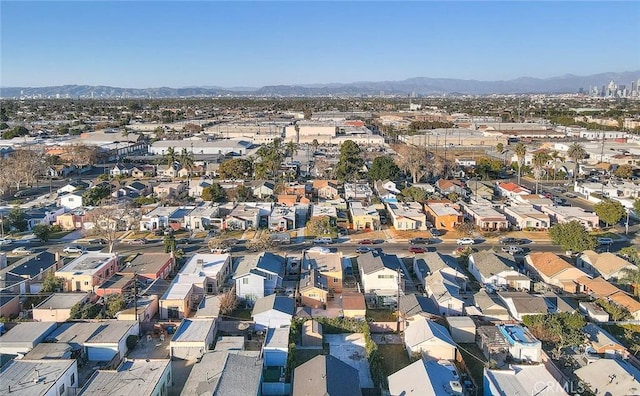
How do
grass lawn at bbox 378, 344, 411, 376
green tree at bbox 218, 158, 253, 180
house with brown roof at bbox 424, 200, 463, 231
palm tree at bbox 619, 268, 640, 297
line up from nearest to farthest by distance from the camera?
grass lawn at bbox 378, 344, 411, 376 → palm tree at bbox 619, 268, 640, 297 → house with brown roof at bbox 424, 200, 463, 231 → green tree at bbox 218, 158, 253, 180

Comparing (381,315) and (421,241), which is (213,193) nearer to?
(421,241)

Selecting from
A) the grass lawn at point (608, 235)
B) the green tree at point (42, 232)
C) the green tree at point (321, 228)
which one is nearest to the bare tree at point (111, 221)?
the green tree at point (42, 232)

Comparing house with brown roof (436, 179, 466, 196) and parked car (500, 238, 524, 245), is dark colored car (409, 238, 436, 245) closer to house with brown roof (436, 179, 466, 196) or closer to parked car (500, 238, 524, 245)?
parked car (500, 238, 524, 245)

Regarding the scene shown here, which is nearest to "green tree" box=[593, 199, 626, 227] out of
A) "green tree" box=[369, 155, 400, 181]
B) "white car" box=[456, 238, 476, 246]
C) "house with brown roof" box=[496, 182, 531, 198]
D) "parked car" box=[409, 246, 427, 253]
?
"house with brown roof" box=[496, 182, 531, 198]

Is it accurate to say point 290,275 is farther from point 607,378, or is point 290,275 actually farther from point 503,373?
point 607,378

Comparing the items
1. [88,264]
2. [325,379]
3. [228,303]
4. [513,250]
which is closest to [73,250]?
[88,264]

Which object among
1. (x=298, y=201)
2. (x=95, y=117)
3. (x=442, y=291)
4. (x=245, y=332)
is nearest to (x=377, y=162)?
(x=298, y=201)
